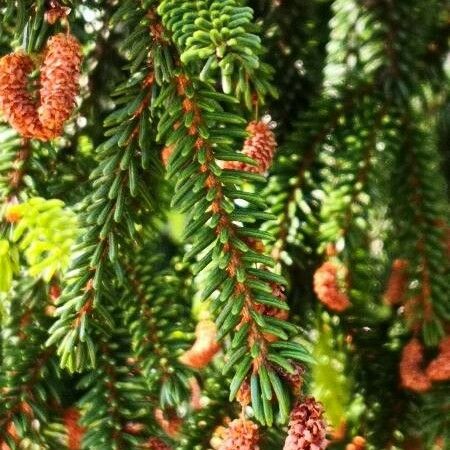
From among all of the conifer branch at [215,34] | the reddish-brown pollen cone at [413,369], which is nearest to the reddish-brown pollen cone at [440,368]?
the reddish-brown pollen cone at [413,369]

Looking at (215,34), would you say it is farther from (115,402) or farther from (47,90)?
(115,402)

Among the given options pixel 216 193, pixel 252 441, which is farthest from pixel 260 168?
pixel 252 441

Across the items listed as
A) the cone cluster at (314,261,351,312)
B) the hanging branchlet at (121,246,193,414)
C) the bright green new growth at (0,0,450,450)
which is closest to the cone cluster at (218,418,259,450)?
the bright green new growth at (0,0,450,450)

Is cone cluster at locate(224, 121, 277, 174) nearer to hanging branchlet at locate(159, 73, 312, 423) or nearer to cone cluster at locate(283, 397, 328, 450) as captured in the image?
hanging branchlet at locate(159, 73, 312, 423)

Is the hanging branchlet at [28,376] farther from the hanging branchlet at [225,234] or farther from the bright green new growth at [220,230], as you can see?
the hanging branchlet at [225,234]

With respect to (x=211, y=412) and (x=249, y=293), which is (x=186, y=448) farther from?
(x=249, y=293)

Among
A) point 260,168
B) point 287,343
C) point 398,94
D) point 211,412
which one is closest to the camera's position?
point 287,343
